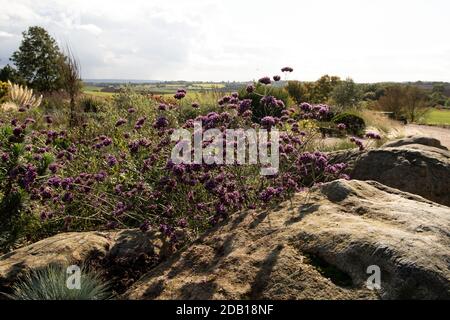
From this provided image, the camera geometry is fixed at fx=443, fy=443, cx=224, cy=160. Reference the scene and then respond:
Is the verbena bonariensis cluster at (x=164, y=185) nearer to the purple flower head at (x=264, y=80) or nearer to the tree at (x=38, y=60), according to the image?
the purple flower head at (x=264, y=80)

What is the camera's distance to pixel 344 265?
3.15 metres

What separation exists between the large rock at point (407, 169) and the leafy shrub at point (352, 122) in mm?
11538

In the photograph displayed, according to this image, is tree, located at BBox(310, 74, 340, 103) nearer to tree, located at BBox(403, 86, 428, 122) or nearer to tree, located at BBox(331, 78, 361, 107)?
tree, located at BBox(331, 78, 361, 107)

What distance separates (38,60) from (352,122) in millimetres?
36544

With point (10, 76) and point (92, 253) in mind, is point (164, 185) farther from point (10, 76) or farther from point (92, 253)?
point (10, 76)

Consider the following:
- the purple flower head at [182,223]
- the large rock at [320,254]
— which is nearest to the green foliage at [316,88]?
the purple flower head at [182,223]

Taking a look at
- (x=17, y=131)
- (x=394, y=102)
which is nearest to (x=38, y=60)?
(x=394, y=102)

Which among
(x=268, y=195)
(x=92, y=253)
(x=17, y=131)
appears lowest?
(x=92, y=253)

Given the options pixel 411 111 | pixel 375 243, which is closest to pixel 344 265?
pixel 375 243

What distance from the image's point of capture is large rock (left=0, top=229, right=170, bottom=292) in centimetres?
436

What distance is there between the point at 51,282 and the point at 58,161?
3.88 meters

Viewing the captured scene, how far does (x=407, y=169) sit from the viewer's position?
666cm
